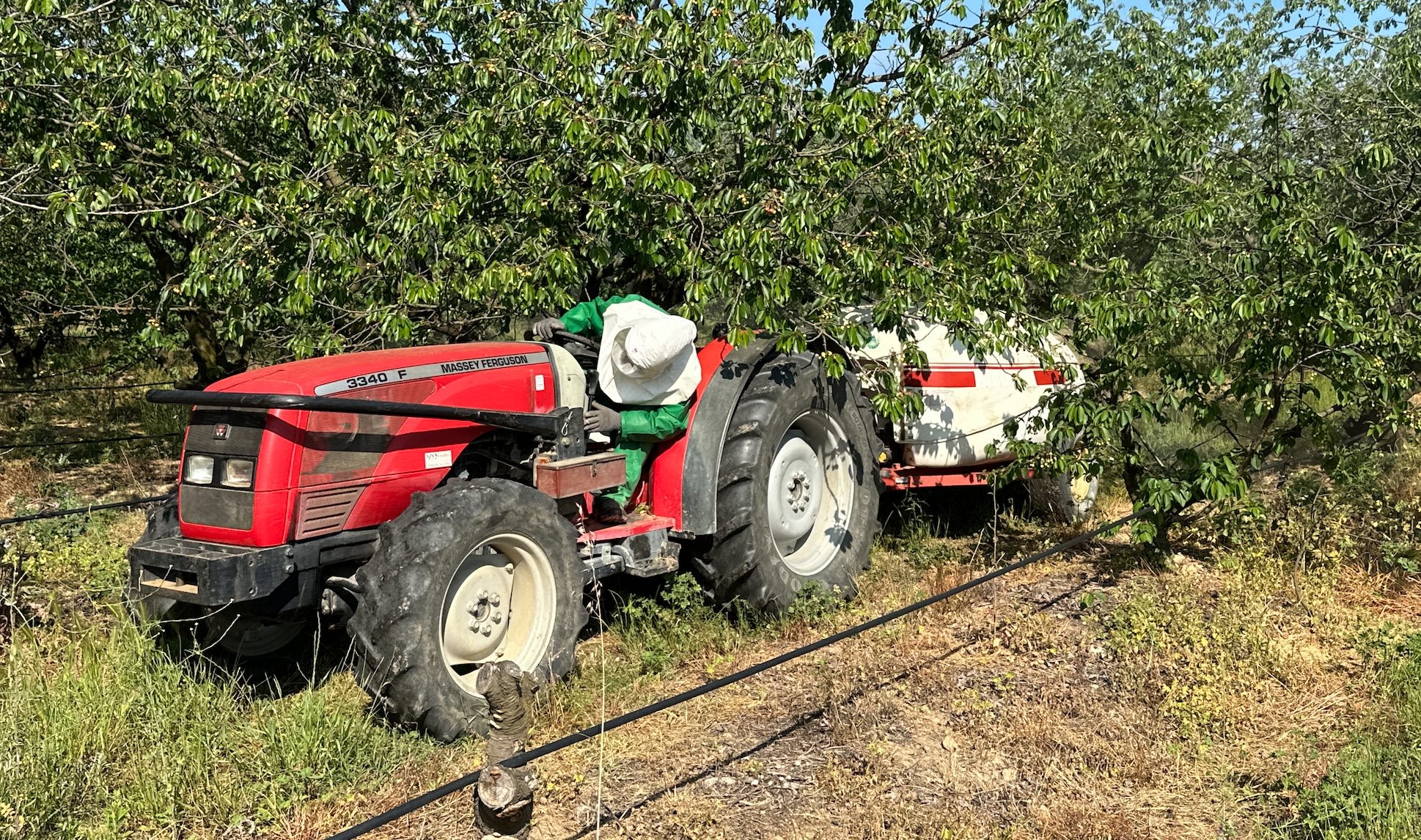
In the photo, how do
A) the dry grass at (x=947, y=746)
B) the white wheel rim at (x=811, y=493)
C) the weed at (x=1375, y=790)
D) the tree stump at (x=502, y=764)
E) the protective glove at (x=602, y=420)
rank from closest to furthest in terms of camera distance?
the tree stump at (x=502, y=764), the weed at (x=1375, y=790), the dry grass at (x=947, y=746), the protective glove at (x=602, y=420), the white wheel rim at (x=811, y=493)

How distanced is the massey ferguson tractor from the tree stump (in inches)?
37.9

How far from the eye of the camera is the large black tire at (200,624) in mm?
4102

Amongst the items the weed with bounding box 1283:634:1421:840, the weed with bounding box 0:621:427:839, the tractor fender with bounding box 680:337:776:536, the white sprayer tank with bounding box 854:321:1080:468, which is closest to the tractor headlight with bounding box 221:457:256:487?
the weed with bounding box 0:621:427:839

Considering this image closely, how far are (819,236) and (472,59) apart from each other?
259 cm

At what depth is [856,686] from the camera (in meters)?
4.70

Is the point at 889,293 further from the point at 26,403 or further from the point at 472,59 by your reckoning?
the point at 26,403

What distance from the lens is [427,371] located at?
4.39 m

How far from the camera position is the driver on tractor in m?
4.89

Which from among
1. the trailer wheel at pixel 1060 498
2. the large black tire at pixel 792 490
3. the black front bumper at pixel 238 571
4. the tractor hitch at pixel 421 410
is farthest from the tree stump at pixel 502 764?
the trailer wheel at pixel 1060 498

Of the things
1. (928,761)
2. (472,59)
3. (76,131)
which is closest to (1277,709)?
(928,761)

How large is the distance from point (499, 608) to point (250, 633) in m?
1.13

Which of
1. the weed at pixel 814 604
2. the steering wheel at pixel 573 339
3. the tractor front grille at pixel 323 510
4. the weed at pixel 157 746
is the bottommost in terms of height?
the weed at pixel 157 746

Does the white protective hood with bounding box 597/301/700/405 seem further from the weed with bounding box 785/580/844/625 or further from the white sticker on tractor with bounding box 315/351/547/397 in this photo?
the weed with bounding box 785/580/844/625

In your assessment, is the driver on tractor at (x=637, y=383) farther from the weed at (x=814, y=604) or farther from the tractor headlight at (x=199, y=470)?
the tractor headlight at (x=199, y=470)
